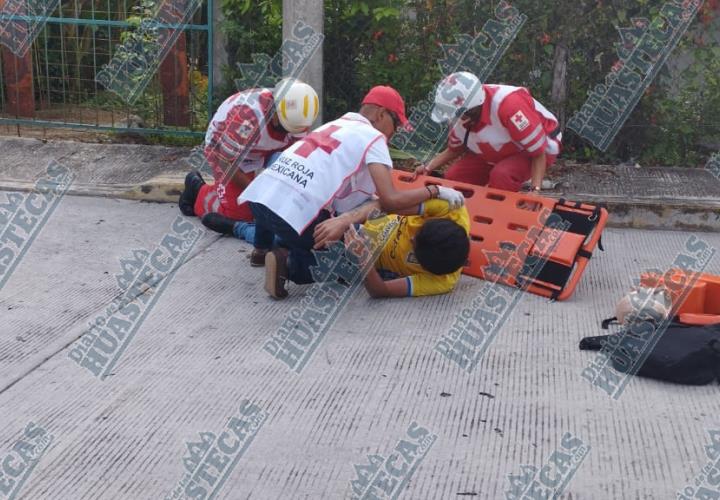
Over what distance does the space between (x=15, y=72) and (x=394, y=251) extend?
5.06 metres

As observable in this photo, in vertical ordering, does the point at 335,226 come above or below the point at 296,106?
below

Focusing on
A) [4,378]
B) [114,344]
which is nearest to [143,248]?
[114,344]

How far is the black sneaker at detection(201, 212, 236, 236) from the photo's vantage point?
5.88 meters

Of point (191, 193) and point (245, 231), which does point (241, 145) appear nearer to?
point (245, 231)

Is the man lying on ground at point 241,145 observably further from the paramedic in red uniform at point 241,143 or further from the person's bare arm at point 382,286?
the person's bare arm at point 382,286

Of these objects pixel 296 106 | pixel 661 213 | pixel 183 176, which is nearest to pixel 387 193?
pixel 296 106

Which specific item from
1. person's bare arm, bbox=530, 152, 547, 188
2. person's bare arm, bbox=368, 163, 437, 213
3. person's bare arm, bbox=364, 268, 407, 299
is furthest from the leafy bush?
person's bare arm, bbox=364, 268, 407, 299

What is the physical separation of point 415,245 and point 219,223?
5.42 feet

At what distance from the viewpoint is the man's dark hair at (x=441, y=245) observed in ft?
15.2

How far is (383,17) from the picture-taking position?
741cm

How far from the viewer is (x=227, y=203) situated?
6055 mm

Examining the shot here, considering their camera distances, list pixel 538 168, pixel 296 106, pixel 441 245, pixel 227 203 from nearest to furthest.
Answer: pixel 441 245 < pixel 296 106 < pixel 538 168 < pixel 227 203

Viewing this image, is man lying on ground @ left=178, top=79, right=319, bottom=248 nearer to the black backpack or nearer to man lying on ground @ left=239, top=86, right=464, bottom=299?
man lying on ground @ left=239, top=86, right=464, bottom=299

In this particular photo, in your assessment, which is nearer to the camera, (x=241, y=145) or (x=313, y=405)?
(x=313, y=405)
